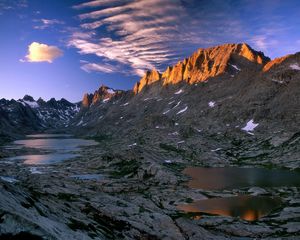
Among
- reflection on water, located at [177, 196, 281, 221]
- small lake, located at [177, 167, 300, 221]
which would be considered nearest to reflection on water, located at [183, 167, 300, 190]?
small lake, located at [177, 167, 300, 221]

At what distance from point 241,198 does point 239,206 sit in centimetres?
1373

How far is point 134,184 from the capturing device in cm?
18288

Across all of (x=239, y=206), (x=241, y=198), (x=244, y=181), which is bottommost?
(x=239, y=206)

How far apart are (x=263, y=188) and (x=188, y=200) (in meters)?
39.8

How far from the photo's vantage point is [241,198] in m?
149

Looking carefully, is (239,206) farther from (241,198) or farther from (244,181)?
(244,181)

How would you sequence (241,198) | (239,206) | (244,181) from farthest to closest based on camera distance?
1. (244,181)
2. (241,198)
3. (239,206)

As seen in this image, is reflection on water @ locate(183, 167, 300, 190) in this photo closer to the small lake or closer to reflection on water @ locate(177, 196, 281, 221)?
the small lake

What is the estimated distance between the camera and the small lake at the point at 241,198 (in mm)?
128875

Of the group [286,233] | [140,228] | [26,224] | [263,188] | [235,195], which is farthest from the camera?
[263,188]

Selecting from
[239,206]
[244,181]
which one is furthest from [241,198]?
[244,181]

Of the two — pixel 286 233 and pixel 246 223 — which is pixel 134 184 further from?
pixel 286 233

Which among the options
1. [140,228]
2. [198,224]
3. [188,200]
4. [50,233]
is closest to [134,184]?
[188,200]

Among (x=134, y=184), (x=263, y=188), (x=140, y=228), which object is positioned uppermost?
(x=263, y=188)
